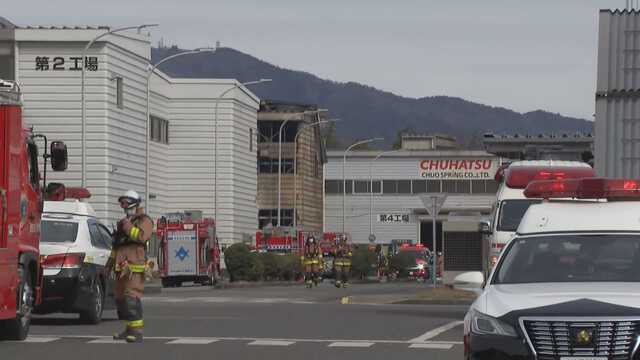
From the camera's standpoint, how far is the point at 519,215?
25.7 meters

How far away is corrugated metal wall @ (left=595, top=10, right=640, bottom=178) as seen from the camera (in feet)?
79.1

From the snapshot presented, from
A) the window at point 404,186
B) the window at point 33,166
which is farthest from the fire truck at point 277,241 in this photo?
the window at point 404,186

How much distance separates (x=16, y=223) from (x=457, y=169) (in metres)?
120

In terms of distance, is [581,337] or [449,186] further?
[449,186]

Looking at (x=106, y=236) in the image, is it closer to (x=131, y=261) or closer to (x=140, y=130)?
(x=131, y=261)

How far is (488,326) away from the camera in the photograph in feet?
37.8

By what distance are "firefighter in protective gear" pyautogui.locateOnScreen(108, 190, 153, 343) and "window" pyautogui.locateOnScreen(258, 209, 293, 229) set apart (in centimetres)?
10099

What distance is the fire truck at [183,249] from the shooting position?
57656 millimetres

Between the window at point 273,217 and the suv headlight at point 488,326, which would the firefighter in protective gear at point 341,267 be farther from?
the window at point 273,217

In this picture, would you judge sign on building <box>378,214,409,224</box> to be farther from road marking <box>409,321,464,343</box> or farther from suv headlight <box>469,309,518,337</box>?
suv headlight <box>469,309,518,337</box>

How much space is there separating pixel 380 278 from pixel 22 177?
58.8m

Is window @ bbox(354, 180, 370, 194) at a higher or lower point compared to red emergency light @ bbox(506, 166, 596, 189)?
higher

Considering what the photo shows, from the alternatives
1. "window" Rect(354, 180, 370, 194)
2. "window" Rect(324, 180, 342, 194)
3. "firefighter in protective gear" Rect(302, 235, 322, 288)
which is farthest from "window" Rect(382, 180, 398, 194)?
"firefighter in protective gear" Rect(302, 235, 322, 288)

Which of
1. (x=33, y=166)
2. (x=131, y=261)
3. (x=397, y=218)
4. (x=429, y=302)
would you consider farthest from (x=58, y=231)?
(x=397, y=218)
